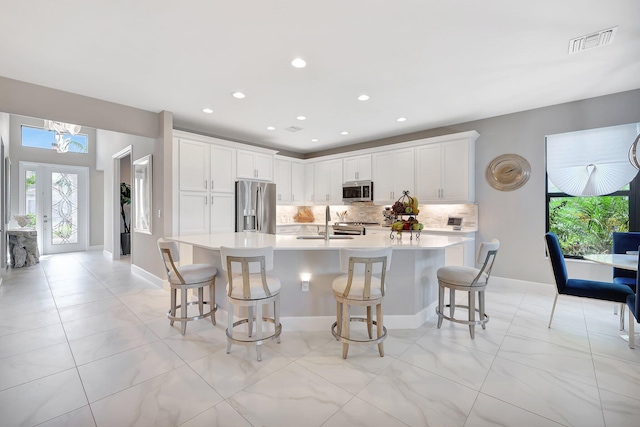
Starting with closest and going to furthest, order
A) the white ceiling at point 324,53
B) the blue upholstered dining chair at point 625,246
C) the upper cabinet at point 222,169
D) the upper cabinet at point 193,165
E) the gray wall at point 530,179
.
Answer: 1. the white ceiling at point 324,53
2. the blue upholstered dining chair at point 625,246
3. the gray wall at point 530,179
4. the upper cabinet at point 193,165
5. the upper cabinet at point 222,169

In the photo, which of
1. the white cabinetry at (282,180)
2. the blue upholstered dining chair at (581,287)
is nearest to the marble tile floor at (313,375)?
the blue upholstered dining chair at (581,287)

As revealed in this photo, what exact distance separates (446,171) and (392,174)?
3.22ft

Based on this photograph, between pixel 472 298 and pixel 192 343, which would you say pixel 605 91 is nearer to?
pixel 472 298

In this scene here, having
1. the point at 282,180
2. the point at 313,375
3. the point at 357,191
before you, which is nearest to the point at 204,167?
the point at 282,180

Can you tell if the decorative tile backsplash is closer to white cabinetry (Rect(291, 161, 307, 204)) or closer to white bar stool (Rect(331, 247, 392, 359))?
white cabinetry (Rect(291, 161, 307, 204))

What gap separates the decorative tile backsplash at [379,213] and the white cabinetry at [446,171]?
32cm

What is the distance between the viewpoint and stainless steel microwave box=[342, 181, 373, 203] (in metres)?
5.58

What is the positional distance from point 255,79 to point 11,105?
2.69 metres

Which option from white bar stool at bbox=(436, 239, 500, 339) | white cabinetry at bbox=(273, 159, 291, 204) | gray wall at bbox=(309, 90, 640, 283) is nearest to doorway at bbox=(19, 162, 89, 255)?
white cabinetry at bbox=(273, 159, 291, 204)

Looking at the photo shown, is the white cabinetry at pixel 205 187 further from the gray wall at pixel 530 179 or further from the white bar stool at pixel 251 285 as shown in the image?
the gray wall at pixel 530 179

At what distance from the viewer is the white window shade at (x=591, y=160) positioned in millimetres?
3498

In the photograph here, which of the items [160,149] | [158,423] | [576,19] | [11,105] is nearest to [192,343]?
[158,423]

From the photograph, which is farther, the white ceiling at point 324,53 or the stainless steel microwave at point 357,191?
the stainless steel microwave at point 357,191

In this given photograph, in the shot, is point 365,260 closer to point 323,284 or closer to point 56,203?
point 323,284
